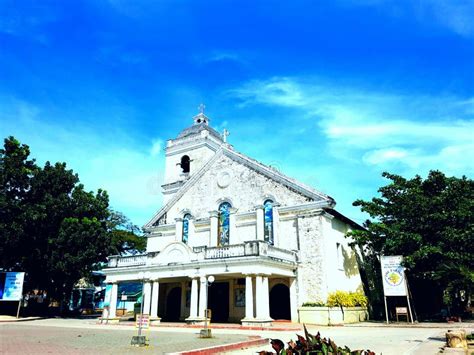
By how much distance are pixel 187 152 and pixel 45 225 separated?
20919mm

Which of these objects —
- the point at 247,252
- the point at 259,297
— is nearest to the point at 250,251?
the point at 247,252

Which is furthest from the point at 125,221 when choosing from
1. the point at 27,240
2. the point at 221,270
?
the point at 221,270

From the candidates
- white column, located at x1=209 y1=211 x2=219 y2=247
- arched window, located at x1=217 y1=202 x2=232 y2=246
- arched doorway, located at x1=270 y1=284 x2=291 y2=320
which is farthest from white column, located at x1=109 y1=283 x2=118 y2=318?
arched doorway, located at x1=270 y1=284 x2=291 y2=320

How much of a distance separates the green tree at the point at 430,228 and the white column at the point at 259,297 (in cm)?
799

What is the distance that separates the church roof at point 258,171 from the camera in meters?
24.6

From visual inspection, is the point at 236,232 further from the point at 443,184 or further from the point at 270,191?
the point at 443,184

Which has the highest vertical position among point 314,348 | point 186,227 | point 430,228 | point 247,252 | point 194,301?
point 186,227

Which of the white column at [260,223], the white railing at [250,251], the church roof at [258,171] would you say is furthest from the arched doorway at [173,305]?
the white column at [260,223]

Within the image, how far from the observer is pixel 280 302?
24.5 metres

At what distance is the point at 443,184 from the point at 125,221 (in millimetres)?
40043

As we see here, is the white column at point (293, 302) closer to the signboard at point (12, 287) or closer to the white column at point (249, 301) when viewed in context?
the white column at point (249, 301)

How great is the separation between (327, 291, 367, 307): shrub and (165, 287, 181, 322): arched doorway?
1138 centimetres

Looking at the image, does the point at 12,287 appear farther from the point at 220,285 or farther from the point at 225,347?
the point at 225,347

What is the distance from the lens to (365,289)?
28.7 meters
